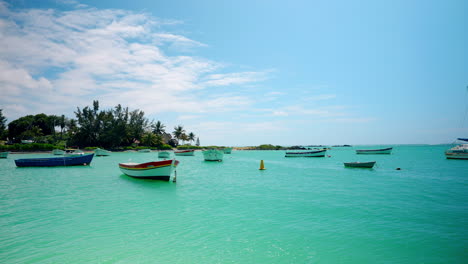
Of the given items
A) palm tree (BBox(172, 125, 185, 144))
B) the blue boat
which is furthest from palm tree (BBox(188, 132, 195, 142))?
the blue boat

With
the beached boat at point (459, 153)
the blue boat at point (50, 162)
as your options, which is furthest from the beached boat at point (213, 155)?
the beached boat at point (459, 153)

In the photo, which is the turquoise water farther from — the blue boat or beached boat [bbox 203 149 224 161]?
beached boat [bbox 203 149 224 161]

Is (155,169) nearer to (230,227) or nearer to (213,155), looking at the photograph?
(230,227)

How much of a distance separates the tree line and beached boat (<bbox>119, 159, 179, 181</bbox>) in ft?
217

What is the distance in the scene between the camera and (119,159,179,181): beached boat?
19.7 m

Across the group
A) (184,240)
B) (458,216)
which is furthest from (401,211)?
(184,240)

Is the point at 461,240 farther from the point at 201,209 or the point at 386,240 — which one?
A: the point at 201,209

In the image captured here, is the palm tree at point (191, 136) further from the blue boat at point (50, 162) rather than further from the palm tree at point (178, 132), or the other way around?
the blue boat at point (50, 162)

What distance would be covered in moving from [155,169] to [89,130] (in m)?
71.6

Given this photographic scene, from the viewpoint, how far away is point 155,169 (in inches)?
788

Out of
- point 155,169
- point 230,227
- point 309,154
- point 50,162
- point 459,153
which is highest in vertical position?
point 459,153

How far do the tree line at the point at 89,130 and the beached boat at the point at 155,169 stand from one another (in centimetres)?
6600

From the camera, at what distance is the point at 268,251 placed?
7168 mm

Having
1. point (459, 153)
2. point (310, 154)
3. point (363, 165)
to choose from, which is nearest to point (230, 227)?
point (363, 165)
